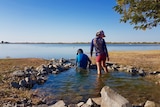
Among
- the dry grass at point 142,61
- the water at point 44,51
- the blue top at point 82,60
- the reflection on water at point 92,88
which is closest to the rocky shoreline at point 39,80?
the reflection on water at point 92,88

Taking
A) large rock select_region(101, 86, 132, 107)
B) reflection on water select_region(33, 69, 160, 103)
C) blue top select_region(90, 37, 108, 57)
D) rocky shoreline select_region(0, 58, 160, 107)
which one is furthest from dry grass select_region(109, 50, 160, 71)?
large rock select_region(101, 86, 132, 107)

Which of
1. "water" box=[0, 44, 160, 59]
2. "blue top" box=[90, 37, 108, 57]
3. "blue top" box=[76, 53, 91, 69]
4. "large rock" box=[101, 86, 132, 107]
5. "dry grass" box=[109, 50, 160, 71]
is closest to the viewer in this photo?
"large rock" box=[101, 86, 132, 107]

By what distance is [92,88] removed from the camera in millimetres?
12766

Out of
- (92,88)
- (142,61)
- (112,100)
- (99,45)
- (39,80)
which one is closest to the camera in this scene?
(112,100)

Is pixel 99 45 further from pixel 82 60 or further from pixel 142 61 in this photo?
pixel 142 61

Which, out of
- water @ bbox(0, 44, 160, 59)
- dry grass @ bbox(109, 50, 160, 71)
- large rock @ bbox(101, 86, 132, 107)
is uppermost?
large rock @ bbox(101, 86, 132, 107)

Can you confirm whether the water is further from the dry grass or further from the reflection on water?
the reflection on water

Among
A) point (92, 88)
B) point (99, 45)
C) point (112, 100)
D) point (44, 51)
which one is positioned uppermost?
point (99, 45)

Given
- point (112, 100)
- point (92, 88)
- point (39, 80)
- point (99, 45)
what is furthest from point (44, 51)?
point (112, 100)

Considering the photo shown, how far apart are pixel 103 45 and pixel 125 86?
11.8 feet

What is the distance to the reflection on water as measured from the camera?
1086 centimetres

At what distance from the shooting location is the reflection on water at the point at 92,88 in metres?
10.9

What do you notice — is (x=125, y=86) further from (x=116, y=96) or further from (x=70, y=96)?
(x=116, y=96)

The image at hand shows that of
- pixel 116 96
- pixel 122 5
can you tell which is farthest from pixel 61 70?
pixel 116 96
